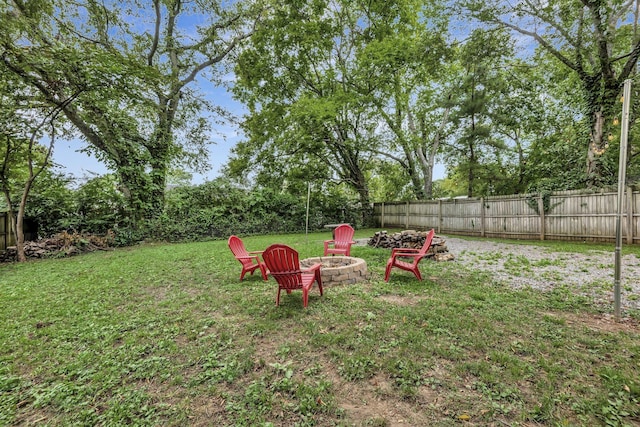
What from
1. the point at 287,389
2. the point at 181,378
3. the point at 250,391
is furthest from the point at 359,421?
the point at 181,378

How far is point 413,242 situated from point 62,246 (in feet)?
34.5

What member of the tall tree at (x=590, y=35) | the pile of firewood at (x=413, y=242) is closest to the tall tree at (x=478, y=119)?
the tall tree at (x=590, y=35)

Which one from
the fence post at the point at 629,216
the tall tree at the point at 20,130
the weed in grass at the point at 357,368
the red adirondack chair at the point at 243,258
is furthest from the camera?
the fence post at the point at 629,216

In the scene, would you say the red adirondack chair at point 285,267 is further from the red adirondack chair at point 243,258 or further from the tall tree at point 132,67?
the tall tree at point 132,67

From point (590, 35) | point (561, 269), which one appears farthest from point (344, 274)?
point (590, 35)

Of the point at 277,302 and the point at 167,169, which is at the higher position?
Answer: the point at 167,169

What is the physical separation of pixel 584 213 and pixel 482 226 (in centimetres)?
315

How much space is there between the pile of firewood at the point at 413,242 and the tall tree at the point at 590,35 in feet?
20.7

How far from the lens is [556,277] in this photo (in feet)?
15.1

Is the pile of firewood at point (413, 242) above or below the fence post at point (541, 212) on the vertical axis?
below

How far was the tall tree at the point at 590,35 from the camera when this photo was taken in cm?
811

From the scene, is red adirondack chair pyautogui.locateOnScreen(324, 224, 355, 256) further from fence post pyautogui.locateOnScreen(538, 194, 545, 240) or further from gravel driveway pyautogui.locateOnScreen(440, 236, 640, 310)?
fence post pyautogui.locateOnScreen(538, 194, 545, 240)

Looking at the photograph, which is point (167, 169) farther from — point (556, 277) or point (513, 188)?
point (513, 188)

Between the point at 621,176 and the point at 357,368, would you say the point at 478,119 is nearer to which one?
the point at 621,176
